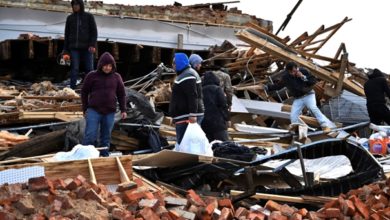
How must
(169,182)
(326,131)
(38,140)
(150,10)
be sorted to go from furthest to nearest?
(150,10) → (326,131) → (38,140) → (169,182)

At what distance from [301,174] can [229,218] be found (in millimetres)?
2371

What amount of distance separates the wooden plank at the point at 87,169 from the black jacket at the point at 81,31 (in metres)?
5.44

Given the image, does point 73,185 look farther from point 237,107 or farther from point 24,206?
point 237,107

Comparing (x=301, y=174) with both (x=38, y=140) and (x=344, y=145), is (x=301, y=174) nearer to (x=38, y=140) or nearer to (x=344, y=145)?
(x=344, y=145)

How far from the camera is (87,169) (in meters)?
7.25

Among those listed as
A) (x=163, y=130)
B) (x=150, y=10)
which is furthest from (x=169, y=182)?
(x=150, y=10)

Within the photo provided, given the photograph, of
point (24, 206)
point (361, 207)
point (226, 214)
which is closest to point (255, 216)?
point (226, 214)

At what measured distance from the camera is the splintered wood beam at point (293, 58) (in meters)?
14.0

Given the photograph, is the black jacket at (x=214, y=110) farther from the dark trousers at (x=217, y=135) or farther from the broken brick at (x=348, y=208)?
the broken brick at (x=348, y=208)

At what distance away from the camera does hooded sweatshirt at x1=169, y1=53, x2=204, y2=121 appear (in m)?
8.69

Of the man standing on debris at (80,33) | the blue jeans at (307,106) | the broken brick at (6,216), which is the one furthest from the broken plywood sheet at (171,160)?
the man standing on debris at (80,33)

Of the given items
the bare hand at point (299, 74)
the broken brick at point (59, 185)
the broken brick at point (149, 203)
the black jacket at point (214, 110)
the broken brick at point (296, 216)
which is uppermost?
the bare hand at point (299, 74)

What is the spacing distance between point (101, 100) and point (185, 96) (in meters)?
1.11

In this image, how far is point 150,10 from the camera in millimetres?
22312
